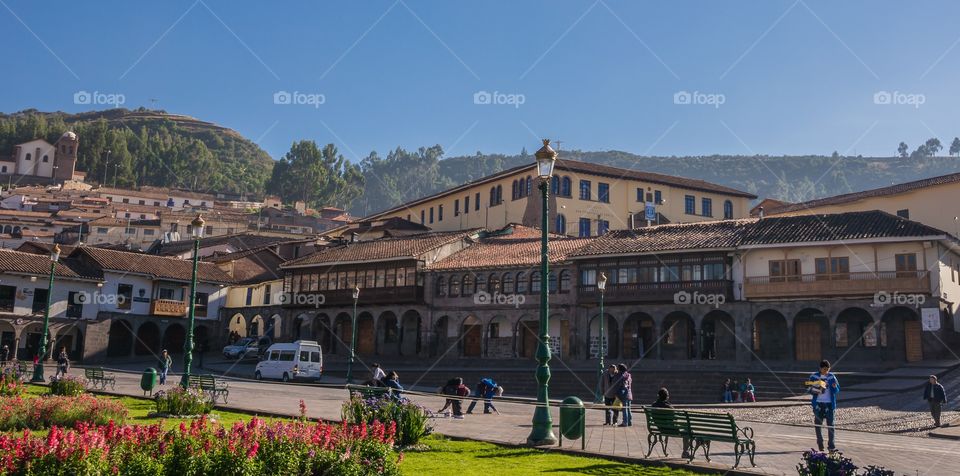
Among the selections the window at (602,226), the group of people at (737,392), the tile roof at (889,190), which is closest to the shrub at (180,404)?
the group of people at (737,392)

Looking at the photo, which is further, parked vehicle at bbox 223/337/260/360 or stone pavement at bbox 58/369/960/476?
parked vehicle at bbox 223/337/260/360

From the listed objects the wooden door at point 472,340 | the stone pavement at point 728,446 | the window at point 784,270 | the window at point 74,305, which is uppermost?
the window at point 784,270

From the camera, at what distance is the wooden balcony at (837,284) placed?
3694 centimetres

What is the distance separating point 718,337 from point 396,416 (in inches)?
1240

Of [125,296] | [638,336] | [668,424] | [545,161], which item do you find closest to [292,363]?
[638,336]

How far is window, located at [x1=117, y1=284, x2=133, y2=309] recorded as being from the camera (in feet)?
180

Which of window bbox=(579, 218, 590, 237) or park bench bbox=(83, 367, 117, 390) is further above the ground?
window bbox=(579, 218, 590, 237)

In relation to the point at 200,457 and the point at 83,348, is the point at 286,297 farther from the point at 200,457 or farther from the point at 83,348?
the point at 200,457

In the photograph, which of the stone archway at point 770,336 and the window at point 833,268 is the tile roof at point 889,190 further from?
the stone archway at point 770,336

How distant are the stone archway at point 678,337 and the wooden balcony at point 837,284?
4036 mm

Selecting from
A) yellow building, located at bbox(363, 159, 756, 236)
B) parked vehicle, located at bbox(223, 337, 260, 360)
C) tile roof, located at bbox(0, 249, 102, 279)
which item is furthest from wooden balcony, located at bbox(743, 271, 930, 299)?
tile roof, located at bbox(0, 249, 102, 279)

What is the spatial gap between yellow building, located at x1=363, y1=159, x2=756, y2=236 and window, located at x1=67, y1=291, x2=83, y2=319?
3046cm

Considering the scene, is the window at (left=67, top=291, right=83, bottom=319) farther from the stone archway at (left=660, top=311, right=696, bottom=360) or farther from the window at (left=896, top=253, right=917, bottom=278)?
the window at (left=896, top=253, right=917, bottom=278)

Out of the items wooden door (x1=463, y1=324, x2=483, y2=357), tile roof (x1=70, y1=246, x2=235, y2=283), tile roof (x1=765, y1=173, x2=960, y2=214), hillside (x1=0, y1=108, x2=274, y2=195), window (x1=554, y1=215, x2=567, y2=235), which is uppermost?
hillside (x1=0, y1=108, x2=274, y2=195)
